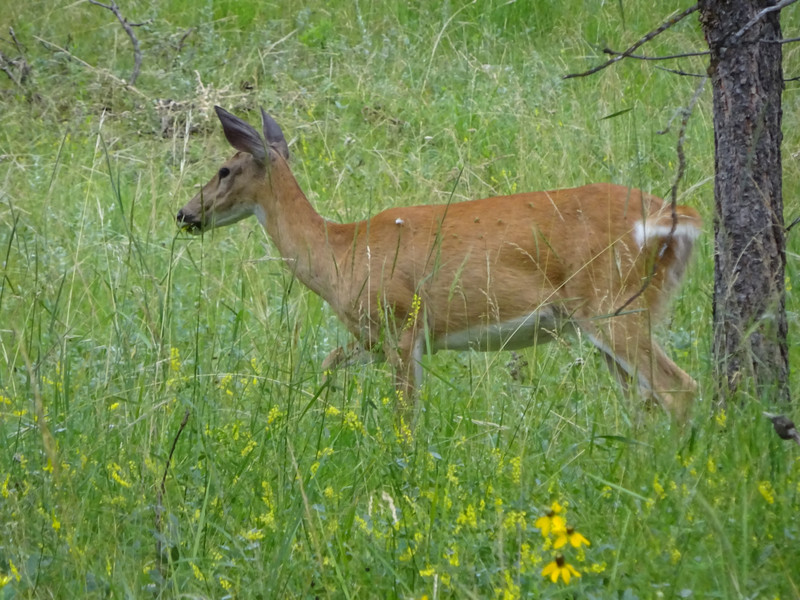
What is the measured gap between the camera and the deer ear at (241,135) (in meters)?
5.86

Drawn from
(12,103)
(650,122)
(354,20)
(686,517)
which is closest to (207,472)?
(686,517)

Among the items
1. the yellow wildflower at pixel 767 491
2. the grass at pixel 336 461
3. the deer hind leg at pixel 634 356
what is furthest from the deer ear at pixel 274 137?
the yellow wildflower at pixel 767 491

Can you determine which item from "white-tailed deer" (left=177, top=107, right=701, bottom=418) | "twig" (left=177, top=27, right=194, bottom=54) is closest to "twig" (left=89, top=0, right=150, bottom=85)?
"twig" (left=177, top=27, right=194, bottom=54)

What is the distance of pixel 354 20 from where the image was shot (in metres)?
10.6

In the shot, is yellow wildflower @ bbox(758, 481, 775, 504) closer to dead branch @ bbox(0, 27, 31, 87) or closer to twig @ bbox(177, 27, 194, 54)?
dead branch @ bbox(0, 27, 31, 87)

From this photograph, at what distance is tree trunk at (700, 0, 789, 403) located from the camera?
12.4ft

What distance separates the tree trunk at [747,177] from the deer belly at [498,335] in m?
1.43

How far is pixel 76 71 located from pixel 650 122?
Result: 15.0 ft

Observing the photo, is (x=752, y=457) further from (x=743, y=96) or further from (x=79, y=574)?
(x=79, y=574)

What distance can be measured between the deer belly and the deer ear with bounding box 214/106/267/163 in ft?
4.20

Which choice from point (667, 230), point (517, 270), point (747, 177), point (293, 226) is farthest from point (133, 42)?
point (747, 177)

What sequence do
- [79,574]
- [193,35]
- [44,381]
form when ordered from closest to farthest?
[79,574], [44,381], [193,35]

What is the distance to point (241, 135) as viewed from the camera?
5.98m

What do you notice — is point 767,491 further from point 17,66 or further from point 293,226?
point 17,66
